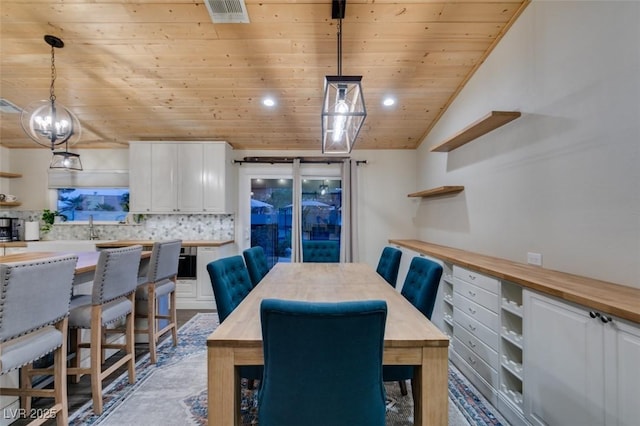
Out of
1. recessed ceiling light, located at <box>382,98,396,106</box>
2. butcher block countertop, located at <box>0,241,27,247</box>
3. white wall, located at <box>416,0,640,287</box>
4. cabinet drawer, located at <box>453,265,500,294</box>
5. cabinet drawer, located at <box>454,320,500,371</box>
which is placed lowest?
cabinet drawer, located at <box>454,320,500,371</box>

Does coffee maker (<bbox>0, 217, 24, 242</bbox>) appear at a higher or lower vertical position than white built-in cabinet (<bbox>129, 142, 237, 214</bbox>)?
lower

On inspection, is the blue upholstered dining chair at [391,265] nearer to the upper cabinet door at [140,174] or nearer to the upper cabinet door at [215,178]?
the upper cabinet door at [215,178]

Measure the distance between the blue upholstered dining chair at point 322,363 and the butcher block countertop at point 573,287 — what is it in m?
1.05

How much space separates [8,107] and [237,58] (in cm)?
320

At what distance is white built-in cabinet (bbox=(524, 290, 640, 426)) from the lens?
1194 millimetres

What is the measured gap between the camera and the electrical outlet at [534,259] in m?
2.21

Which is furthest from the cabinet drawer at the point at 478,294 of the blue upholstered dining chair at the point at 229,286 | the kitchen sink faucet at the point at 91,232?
the kitchen sink faucet at the point at 91,232

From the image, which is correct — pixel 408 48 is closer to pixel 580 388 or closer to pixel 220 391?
pixel 580 388

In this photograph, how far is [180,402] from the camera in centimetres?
213

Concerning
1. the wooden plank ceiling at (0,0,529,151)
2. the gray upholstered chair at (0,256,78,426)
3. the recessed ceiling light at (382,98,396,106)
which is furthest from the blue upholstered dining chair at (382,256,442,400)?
the recessed ceiling light at (382,98,396,106)

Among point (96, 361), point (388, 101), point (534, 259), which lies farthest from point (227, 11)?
point (534, 259)

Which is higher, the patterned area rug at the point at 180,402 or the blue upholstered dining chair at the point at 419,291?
the blue upholstered dining chair at the point at 419,291

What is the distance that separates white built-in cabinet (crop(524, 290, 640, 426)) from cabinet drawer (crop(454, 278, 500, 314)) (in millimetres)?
323

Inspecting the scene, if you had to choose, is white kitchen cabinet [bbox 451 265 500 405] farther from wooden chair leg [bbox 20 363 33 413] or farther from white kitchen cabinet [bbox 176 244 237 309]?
white kitchen cabinet [bbox 176 244 237 309]
